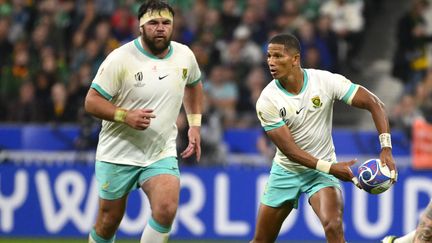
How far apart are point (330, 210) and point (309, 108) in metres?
0.93

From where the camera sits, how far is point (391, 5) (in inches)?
808

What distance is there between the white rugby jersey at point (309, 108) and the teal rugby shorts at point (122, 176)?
92cm

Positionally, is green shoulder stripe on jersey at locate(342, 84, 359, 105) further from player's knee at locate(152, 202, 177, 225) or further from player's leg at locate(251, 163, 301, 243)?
player's knee at locate(152, 202, 177, 225)

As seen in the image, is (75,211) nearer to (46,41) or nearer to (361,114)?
(46,41)

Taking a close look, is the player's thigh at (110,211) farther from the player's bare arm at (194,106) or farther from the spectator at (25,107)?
the spectator at (25,107)

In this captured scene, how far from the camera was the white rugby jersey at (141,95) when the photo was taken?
9.72 m

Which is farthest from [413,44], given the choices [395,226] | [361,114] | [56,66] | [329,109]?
[329,109]

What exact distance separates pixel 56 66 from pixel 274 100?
8480 mm

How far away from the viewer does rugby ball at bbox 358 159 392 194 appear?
9211mm

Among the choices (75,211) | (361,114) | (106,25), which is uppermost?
(106,25)

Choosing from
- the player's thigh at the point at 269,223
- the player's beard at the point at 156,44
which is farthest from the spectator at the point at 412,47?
the player's beard at the point at 156,44

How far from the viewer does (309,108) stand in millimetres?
9695

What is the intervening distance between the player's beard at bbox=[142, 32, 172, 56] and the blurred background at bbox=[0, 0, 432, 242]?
17.6 feet

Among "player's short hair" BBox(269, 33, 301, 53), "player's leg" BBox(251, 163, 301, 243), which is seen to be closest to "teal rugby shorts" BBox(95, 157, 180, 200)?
"player's leg" BBox(251, 163, 301, 243)
